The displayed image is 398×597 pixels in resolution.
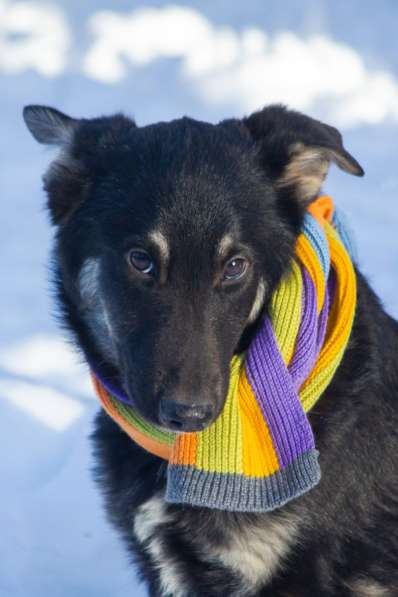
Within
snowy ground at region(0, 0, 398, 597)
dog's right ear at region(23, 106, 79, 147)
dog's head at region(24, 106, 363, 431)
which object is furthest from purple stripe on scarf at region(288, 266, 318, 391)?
snowy ground at region(0, 0, 398, 597)

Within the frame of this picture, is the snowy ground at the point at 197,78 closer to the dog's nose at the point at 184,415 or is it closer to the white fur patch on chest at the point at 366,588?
the white fur patch on chest at the point at 366,588

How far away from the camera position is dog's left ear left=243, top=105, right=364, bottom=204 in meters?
3.24

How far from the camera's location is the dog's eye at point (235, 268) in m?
3.04

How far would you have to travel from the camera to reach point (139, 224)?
120 inches

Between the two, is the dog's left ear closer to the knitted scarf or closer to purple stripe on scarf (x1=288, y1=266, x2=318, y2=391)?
the knitted scarf

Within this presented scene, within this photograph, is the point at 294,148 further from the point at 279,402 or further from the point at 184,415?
the point at 184,415

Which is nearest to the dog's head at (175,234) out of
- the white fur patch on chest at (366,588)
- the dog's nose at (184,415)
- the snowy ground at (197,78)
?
the dog's nose at (184,415)

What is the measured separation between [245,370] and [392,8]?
22.9ft

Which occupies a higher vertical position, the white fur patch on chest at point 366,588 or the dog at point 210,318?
the dog at point 210,318

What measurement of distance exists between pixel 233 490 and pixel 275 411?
287 millimetres

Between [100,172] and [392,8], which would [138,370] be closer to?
[100,172]

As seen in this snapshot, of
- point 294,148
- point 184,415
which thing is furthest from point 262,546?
point 294,148

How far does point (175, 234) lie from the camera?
9.64 feet

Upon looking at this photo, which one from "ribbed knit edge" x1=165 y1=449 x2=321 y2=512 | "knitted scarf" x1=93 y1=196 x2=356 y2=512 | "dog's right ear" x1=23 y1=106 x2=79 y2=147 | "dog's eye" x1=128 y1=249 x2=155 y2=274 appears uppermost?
"dog's right ear" x1=23 y1=106 x2=79 y2=147
